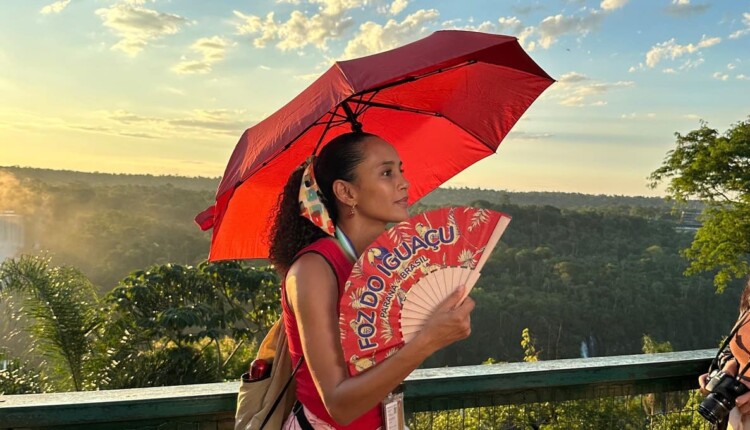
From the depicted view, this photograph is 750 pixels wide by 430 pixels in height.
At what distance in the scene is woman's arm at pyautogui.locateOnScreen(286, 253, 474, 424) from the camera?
1.22 metres

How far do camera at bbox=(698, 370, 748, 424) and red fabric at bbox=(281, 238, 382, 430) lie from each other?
119cm

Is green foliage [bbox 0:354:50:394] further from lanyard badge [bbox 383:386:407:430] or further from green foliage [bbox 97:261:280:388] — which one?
lanyard badge [bbox 383:386:407:430]

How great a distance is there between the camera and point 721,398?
2.09 meters

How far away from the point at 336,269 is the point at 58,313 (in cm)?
784

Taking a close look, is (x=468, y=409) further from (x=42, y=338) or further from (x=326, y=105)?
(x=42, y=338)

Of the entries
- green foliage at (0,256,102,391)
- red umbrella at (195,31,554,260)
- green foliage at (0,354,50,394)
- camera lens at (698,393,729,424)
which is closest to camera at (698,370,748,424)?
camera lens at (698,393,729,424)

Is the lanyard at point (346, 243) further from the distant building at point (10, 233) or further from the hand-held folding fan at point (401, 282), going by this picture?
the distant building at point (10, 233)

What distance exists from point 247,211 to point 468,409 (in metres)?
0.91

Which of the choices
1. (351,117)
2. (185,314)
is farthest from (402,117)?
(185,314)

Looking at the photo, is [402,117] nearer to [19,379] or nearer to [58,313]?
[19,379]

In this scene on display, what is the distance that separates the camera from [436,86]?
2.13 metres

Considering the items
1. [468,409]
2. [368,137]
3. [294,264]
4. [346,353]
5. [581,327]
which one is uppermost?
[368,137]

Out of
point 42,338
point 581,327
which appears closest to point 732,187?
point 581,327

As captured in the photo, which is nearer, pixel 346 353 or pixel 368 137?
pixel 346 353
